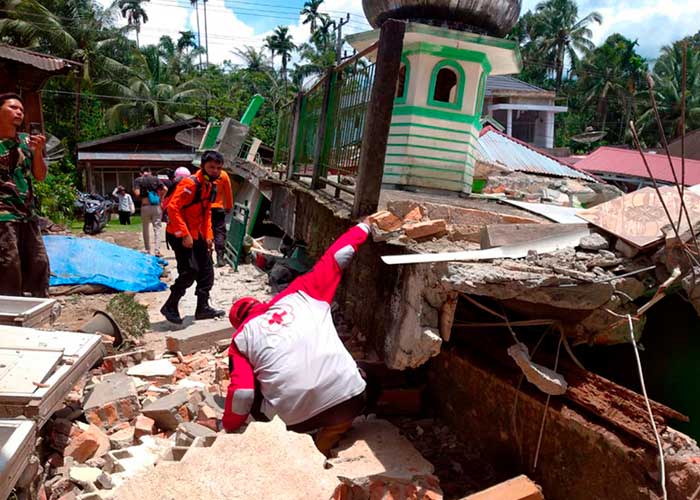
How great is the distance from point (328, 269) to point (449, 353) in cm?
112

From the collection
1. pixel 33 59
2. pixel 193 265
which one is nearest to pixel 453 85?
pixel 193 265

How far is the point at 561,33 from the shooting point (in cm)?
4209

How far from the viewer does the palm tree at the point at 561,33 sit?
41.6m

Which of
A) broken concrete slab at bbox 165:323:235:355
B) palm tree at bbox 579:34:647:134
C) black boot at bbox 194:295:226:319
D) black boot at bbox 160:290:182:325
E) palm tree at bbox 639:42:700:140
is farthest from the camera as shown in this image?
palm tree at bbox 579:34:647:134

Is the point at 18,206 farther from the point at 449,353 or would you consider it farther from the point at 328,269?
the point at 449,353

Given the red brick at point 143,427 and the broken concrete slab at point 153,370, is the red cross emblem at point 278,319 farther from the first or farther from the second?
the broken concrete slab at point 153,370

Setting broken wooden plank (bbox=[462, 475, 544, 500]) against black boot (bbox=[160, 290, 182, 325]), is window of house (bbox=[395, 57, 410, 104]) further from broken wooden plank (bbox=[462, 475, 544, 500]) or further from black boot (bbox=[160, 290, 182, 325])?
broken wooden plank (bbox=[462, 475, 544, 500])

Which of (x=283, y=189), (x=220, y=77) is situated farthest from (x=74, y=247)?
(x=220, y=77)

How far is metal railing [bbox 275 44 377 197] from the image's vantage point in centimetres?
504

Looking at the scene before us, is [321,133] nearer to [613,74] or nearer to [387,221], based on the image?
[387,221]

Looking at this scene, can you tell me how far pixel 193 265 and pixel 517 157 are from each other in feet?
35.8

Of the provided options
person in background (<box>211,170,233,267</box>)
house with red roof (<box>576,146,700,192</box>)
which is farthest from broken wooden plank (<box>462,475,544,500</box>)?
house with red roof (<box>576,146,700,192</box>)

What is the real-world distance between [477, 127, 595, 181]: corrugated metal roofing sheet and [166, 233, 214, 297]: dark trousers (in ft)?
29.5

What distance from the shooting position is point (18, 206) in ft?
14.0
